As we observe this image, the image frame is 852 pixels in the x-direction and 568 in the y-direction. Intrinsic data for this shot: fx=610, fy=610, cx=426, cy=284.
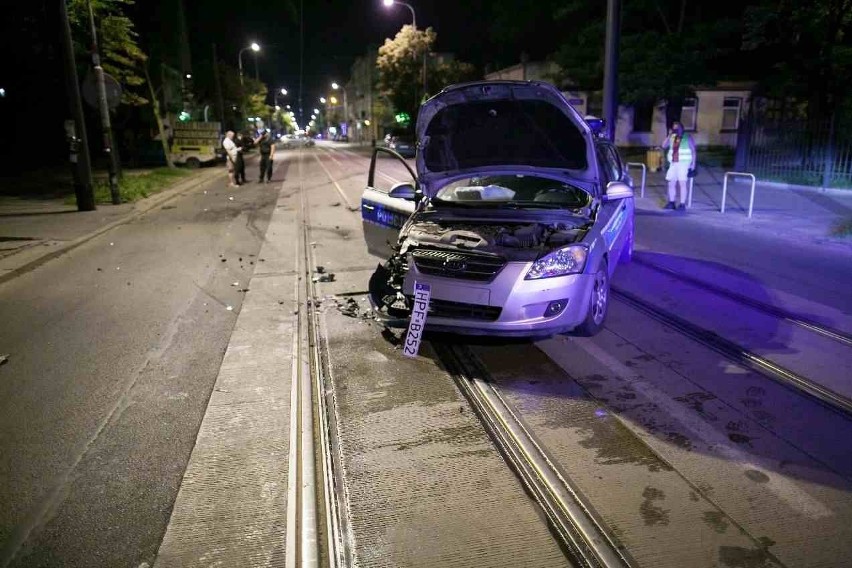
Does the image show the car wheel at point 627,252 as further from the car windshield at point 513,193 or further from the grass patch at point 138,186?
the grass patch at point 138,186

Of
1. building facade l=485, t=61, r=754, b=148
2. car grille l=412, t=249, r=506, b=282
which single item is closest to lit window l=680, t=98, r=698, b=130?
building facade l=485, t=61, r=754, b=148

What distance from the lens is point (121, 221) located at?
13.4 metres

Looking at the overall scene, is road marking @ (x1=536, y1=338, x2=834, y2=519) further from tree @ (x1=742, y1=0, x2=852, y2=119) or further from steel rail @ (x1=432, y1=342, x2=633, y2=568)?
tree @ (x1=742, y1=0, x2=852, y2=119)

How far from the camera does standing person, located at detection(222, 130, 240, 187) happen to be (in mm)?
19109

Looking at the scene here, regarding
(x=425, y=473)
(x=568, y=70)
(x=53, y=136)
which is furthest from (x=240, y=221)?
(x=53, y=136)

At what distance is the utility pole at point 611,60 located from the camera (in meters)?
12.1

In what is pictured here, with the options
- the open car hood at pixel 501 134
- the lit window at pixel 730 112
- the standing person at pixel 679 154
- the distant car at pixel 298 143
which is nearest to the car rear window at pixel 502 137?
the open car hood at pixel 501 134

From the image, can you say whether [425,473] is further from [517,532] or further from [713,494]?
[713,494]

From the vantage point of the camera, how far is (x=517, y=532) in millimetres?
2965

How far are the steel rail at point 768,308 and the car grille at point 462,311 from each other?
3.19 metres

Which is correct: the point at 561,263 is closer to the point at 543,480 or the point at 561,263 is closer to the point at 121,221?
the point at 543,480

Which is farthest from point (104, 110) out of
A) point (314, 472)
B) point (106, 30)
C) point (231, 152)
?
point (314, 472)

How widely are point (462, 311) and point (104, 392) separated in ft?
9.23

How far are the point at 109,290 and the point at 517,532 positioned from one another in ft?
21.4
